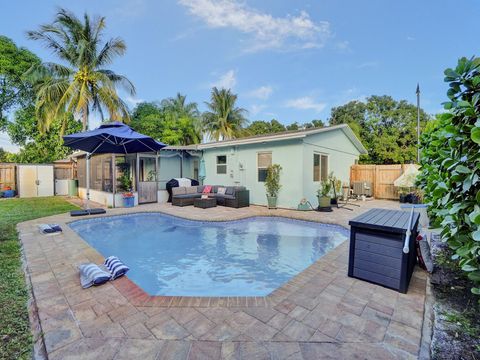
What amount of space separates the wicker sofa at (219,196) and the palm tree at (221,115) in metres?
15.2

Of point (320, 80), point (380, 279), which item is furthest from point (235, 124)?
point (380, 279)

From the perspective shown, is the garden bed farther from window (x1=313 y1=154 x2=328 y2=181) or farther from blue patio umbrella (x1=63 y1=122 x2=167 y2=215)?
blue patio umbrella (x1=63 y1=122 x2=167 y2=215)

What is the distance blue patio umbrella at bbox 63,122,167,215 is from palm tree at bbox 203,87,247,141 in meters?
16.0

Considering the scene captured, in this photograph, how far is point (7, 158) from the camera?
Answer: 22.2 meters

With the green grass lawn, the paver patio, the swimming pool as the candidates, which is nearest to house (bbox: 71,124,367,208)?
the swimming pool

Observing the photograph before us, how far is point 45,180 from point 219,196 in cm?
1246

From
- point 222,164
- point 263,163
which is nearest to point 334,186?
point 263,163

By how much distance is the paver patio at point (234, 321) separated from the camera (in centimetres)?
209

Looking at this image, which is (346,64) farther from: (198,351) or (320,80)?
(198,351)

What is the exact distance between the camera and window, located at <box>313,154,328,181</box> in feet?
34.4

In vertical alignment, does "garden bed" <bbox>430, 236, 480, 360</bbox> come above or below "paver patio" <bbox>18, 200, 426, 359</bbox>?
above

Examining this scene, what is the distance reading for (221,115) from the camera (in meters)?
25.9

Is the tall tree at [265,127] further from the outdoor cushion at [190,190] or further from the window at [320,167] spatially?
the outdoor cushion at [190,190]

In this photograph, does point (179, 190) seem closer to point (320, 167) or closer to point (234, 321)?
point (320, 167)
